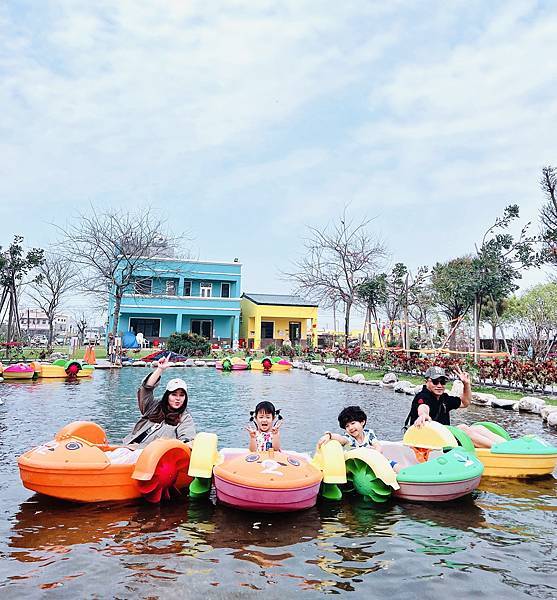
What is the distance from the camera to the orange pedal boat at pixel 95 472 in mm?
5238

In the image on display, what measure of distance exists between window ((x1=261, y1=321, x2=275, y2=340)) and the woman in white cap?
36.1 meters

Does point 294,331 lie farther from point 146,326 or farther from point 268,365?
point 268,365

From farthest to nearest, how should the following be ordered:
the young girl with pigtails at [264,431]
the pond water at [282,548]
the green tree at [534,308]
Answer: the green tree at [534,308] < the young girl with pigtails at [264,431] < the pond water at [282,548]

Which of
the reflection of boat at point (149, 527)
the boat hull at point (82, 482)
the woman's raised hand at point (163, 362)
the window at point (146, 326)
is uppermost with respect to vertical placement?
the window at point (146, 326)

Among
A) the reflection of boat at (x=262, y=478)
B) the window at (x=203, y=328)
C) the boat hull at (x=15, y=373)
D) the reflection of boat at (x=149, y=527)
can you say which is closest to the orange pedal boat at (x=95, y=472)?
the reflection of boat at (x=149, y=527)

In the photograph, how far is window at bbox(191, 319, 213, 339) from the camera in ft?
133

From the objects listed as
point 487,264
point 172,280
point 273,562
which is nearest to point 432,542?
point 273,562

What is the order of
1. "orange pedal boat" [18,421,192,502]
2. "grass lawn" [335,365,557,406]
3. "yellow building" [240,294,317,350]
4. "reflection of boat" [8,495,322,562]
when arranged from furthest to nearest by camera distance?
"yellow building" [240,294,317,350] < "grass lawn" [335,365,557,406] < "orange pedal boat" [18,421,192,502] < "reflection of boat" [8,495,322,562]

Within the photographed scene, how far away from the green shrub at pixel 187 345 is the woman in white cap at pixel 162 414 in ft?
79.5

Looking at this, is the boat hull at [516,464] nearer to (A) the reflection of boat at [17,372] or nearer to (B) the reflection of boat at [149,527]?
(B) the reflection of boat at [149,527]

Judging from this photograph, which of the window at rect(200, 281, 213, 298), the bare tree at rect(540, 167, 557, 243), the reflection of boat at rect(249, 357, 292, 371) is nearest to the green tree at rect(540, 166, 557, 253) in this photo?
the bare tree at rect(540, 167, 557, 243)

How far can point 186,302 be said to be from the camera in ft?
128

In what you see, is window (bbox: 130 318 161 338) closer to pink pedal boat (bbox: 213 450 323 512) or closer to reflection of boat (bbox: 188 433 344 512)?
reflection of boat (bbox: 188 433 344 512)

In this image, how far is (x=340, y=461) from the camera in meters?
5.49
